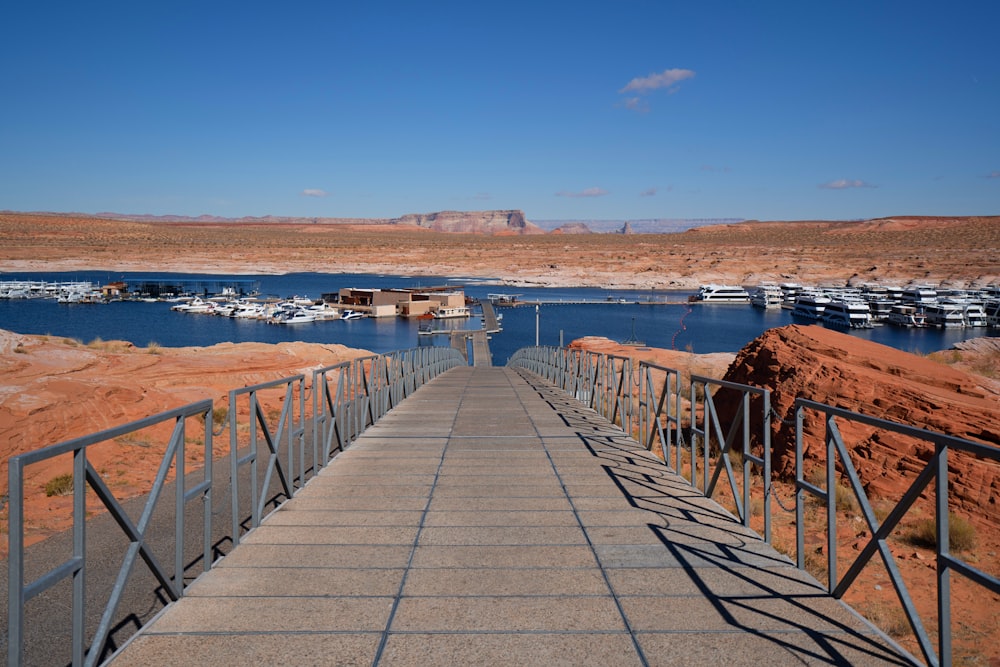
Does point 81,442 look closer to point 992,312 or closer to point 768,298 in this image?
point 992,312

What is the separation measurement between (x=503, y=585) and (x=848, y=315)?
3296 inches

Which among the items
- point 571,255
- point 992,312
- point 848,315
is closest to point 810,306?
point 848,315

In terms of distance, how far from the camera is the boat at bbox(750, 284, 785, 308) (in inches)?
4156

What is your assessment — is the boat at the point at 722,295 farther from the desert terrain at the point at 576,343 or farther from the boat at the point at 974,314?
the boat at the point at 974,314

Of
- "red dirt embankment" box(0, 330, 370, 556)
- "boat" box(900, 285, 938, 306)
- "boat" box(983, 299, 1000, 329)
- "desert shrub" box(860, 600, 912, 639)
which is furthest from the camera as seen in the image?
"boat" box(900, 285, 938, 306)

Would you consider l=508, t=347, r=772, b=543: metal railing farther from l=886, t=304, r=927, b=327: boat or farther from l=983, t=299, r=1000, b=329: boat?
l=983, t=299, r=1000, b=329: boat

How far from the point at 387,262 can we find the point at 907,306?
3648 inches

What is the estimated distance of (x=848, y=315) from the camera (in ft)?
266

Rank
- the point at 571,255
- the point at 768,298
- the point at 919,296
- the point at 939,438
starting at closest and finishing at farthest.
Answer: the point at 939,438 < the point at 919,296 < the point at 768,298 < the point at 571,255

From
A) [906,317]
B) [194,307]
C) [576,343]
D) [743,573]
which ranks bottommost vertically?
[906,317]

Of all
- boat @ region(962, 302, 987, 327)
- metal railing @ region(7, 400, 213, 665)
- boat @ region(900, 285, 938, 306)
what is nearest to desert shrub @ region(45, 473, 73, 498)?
metal railing @ region(7, 400, 213, 665)

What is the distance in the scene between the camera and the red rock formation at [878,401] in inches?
387

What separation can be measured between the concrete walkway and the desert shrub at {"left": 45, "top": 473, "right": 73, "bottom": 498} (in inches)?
154

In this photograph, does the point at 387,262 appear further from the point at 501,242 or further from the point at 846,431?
the point at 846,431
